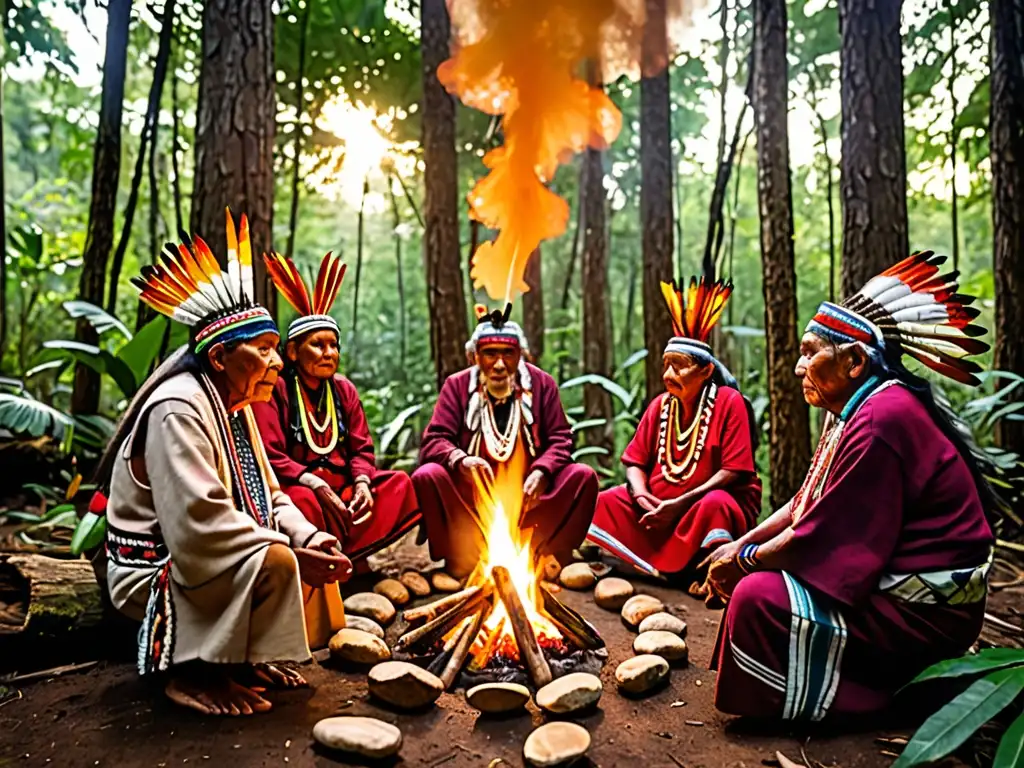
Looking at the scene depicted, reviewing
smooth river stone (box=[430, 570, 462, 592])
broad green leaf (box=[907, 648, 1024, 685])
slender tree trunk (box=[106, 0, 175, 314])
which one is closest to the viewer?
broad green leaf (box=[907, 648, 1024, 685])

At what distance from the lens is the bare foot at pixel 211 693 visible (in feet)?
9.50

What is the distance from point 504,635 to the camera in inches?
143

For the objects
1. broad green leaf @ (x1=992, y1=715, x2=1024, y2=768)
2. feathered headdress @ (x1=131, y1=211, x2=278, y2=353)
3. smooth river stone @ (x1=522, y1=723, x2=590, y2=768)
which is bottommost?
smooth river stone @ (x1=522, y1=723, x2=590, y2=768)

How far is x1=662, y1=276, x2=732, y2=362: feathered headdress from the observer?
15.7ft

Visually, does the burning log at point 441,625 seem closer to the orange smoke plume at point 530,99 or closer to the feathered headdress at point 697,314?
the orange smoke plume at point 530,99

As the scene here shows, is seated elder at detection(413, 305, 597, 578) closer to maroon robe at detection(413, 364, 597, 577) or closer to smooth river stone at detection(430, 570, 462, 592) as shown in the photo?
maroon robe at detection(413, 364, 597, 577)

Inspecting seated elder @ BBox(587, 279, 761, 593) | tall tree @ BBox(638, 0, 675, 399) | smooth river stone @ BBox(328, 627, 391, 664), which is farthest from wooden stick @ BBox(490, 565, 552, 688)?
tall tree @ BBox(638, 0, 675, 399)

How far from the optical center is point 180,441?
286cm

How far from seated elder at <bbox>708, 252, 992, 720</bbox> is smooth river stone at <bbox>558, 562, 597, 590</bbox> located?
75.1 inches

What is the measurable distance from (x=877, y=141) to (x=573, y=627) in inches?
159

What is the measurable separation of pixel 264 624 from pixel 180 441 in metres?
0.79

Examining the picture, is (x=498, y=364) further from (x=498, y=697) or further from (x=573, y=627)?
(x=498, y=697)

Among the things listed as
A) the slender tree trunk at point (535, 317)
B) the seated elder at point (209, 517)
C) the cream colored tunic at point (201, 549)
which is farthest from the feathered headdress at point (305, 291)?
the slender tree trunk at point (535, 317)

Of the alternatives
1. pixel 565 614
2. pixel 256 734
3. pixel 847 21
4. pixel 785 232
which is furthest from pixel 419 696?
pixel 847 21
